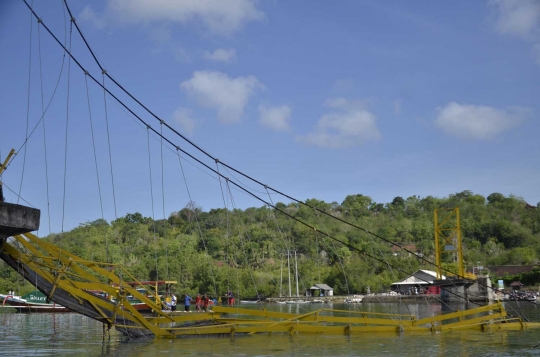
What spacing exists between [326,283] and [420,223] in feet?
192

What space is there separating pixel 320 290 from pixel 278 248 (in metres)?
22.5

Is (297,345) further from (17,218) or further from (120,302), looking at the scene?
(17,218)

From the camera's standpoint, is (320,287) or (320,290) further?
(320,290)

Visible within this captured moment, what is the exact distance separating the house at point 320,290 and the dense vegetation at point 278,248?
1521 millimetres

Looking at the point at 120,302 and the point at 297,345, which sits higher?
the point at 120,302

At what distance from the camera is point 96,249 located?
7956 centimetres

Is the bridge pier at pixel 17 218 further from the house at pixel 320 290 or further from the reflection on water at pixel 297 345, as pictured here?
the house at pixel 320 290

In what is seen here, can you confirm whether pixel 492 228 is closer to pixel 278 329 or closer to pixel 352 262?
pixel 352 262

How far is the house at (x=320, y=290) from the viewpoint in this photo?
105 m

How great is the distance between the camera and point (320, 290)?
107125 millimetres

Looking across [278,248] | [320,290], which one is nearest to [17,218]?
[320,290]

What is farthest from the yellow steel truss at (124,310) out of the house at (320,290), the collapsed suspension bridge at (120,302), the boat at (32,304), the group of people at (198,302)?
the house at (320,290)

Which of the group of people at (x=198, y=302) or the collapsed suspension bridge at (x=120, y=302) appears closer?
the collapsed suspension bridge at (x=120, y=302)

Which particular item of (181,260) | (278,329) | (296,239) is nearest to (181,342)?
(278,329)
